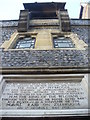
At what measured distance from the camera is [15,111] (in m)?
4.22

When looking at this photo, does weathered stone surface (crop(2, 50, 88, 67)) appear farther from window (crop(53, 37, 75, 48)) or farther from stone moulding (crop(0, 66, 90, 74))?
window (crop(53, 37, 75, 48))

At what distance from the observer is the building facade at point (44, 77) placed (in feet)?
14.3

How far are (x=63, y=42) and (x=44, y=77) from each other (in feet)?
12.4

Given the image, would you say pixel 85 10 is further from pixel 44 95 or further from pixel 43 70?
pixel 44 95

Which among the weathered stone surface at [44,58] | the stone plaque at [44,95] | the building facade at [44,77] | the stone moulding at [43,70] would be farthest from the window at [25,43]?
the stone plaque at [44,95]

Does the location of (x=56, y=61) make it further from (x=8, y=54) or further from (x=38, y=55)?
(x=8, y=54)

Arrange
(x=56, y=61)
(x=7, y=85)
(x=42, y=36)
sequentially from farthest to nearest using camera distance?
1. (x=42, y=36)
2. (x=56, y=61)
3. (x=7, y=85)

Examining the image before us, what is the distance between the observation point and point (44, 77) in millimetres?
5492

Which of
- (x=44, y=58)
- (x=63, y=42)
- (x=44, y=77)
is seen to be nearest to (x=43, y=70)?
(x=44, y=77)

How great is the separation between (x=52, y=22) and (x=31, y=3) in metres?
3.39

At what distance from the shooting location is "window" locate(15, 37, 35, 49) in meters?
8.65

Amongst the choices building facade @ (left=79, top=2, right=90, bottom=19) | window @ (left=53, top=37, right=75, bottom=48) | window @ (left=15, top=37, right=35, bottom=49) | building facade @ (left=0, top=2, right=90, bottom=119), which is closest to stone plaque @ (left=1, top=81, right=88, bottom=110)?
building facade @ (left=0, top=2, right=90, bottom=119)

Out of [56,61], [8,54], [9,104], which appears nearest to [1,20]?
[8,54]

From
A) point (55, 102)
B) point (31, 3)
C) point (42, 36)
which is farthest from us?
point (31, 3)
